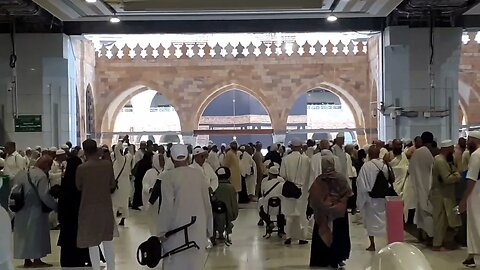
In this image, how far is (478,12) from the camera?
625 inches

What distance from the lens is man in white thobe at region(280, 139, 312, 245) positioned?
10.2 meters

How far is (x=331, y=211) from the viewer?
7777 millimetres

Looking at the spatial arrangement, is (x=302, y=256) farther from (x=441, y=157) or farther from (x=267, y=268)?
(x=441, y=157)

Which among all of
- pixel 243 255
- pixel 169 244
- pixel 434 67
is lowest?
pixel 243 255

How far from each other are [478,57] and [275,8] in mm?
12057

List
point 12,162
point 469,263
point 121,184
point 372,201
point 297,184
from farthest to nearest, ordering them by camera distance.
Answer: point 12,162
point 121,184
point 297,184
point 372,201
point 469,263

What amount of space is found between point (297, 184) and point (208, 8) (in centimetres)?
606

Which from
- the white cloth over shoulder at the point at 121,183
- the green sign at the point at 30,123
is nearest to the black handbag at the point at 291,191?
the white cloth over shoulder at the point at 121,183

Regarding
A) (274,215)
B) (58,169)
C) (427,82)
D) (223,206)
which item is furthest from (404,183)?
(427,82)

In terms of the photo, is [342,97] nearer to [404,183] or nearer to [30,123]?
[30,123]

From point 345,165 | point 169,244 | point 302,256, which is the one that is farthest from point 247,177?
point 169,244

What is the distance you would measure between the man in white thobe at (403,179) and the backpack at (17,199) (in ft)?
17.7

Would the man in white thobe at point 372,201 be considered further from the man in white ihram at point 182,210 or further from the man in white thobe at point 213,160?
the man in white thobe at point 213,160

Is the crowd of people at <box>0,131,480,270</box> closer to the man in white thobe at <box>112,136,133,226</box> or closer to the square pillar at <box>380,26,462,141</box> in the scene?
the man in white thobe at <box>112,136,133,226</box>
